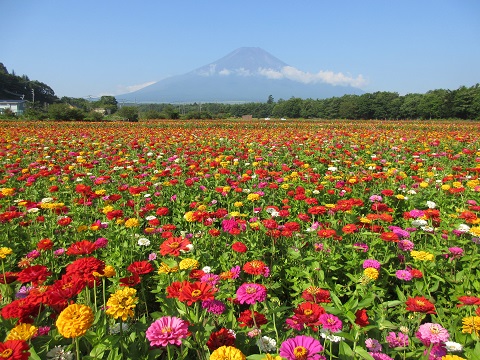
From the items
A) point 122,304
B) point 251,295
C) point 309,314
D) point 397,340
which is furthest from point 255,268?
point 397,340

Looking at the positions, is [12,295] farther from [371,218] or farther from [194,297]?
[371,218]

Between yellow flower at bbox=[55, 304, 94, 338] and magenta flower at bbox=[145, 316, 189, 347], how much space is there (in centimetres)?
25

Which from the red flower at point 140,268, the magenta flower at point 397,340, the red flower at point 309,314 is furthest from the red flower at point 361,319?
the red flower at point 140,268

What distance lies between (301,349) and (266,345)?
483 mm

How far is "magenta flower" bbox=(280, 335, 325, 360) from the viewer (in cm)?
120

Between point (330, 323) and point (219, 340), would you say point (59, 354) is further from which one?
point (330, 323)

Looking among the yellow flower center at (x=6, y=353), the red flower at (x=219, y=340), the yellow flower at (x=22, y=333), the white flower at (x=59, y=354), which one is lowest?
the white flower at (x=59, y=354)

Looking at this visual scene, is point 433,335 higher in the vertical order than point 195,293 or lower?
lower

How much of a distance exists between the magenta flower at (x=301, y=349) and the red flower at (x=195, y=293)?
41 cm

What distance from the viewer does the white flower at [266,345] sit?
5.27 ft

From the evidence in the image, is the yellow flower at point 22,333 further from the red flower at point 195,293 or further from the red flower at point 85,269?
the red flower at point 195,293

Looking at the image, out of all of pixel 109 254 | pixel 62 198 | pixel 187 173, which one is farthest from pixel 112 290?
pixel 187 173

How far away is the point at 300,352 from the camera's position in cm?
120

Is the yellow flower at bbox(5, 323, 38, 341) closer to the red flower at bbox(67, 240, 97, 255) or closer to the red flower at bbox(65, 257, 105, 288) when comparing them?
the red flower at bbox(65, 257, 105, 288)
